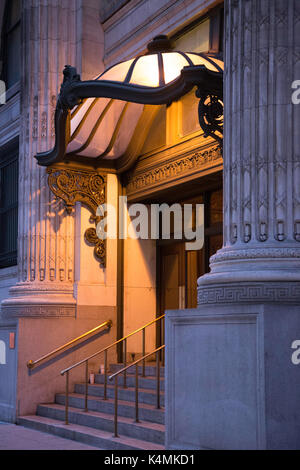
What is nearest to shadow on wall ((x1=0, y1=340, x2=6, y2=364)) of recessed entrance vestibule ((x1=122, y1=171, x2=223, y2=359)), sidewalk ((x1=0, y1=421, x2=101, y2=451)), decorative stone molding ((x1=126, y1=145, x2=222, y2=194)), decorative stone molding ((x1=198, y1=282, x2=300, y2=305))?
sidewalk ((x1=0, y1=421, x2=101, y2=451))

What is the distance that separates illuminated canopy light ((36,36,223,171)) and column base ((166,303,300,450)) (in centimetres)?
361

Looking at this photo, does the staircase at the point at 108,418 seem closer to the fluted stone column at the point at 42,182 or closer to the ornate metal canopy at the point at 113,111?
the fluted stone column at the point at 42,182

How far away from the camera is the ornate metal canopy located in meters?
11.8

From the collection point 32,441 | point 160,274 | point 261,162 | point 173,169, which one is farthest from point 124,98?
point 32,441

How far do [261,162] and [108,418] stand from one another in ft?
18.1

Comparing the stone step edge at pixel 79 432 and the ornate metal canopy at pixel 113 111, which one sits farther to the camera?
the ornate metal canopy at pixel 113 111

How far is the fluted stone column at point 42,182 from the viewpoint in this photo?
55.1ft

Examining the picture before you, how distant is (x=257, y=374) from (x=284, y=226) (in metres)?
2.04

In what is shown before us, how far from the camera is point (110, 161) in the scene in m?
17.0

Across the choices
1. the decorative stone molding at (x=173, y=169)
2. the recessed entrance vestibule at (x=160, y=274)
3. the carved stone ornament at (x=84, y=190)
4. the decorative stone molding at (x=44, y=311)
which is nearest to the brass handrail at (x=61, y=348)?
the decorative stone molding at (x=44, y=311)

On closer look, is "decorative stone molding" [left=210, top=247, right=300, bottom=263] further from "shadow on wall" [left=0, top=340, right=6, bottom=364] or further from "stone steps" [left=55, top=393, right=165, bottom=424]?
"shadow on wall" [left=0, top=340, right=6, bottom=364]

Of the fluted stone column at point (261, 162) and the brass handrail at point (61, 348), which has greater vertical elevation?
the fluted stone column at point (261, 162)

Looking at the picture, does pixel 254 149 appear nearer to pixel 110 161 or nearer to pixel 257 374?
pixel 257 374

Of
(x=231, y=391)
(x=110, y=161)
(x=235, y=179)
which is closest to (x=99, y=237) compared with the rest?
(x=110, y=161)
